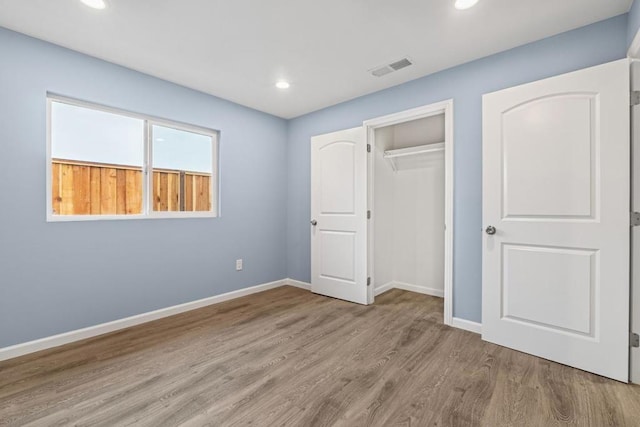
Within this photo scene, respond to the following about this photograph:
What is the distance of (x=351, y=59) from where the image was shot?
8.66 ft

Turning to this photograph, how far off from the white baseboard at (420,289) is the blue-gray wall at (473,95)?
104 centimetres

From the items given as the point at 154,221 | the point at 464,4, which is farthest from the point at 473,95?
the point at 154,221

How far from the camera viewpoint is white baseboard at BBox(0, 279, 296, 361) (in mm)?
2219

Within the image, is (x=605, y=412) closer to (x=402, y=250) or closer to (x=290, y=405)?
Answer: (x=290, y=405)

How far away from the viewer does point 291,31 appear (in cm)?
222

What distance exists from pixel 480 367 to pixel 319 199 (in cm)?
252

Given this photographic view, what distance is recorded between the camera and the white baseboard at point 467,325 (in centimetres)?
260

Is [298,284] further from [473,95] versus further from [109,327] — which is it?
[473,95]

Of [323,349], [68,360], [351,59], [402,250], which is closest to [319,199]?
[402,250]

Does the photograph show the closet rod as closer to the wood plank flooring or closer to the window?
the wood plank flooring

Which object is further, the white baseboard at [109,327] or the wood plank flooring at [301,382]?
the white baseboard at [109,327]

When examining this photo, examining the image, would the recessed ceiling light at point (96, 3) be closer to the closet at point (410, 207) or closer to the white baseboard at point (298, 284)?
the closet at point (410, 207)

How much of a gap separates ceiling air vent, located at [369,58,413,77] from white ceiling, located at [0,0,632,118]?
68 mm

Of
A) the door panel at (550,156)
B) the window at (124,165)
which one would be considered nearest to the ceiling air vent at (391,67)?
the door panel at (550,156)
